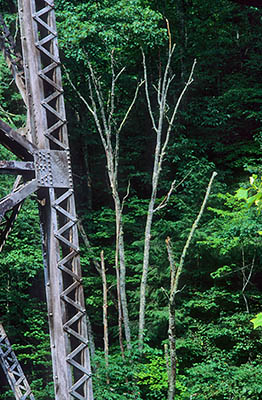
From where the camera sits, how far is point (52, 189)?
379 centimetres

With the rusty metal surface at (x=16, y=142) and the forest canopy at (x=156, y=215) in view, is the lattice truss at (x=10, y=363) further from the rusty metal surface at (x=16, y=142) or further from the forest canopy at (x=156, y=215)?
the rusty metal surface at (x=16, y=142)

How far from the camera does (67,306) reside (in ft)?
12.2

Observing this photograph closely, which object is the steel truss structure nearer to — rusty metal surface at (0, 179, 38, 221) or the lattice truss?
rusty metal surface at (0, 179, 38, 221)

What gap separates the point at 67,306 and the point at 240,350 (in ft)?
29.6

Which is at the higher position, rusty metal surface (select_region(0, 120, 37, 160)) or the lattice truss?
rusty metal surface (select_region(0, 120, 37, 160))

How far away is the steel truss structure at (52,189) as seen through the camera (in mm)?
3639

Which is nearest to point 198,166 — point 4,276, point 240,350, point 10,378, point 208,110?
point 208,110

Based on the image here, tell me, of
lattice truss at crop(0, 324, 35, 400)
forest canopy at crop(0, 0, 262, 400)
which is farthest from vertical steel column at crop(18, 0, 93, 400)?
lattice truss at crop(0, 324, 35, 400)

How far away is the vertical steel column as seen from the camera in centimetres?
364

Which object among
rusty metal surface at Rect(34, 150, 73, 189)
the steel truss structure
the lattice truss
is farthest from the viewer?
the lattice truss

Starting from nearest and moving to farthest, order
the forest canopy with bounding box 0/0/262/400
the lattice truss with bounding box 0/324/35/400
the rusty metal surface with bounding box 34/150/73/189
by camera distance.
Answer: the rusty metal surface with bounding box 34/150/73/189
the lattice truss with bounding box 0/324/35/400
the forest canopy with bounding box 0/0/262/400

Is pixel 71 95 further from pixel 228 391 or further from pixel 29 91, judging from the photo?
pixel 29 91

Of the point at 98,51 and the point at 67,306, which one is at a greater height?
the point at 98,51

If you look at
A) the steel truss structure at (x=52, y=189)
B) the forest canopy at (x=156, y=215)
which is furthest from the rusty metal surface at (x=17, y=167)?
the forest canopy at (x=156, y=215)
